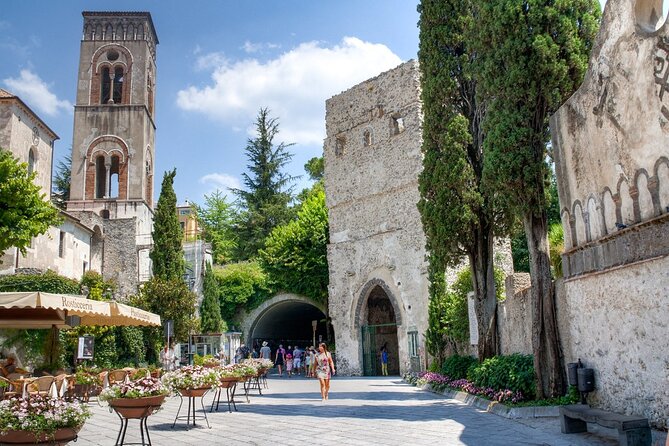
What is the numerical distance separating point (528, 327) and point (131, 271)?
26579mm

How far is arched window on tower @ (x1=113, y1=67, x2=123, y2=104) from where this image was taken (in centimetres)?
4244

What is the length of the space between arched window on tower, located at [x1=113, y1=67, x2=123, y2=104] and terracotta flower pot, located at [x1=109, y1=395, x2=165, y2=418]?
3912 centimetres

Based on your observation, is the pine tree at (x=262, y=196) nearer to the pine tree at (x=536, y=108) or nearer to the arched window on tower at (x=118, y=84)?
the arched window on tower at (x=118, y=84)

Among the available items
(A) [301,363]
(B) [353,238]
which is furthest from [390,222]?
(A) [301,363]

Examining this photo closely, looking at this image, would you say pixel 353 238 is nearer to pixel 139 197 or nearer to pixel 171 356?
pixel 171 356

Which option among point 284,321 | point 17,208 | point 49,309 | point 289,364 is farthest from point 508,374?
point 284,321

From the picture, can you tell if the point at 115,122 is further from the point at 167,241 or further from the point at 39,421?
the point at 39,421

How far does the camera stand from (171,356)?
75.0 ft

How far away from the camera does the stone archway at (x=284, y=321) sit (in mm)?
32438

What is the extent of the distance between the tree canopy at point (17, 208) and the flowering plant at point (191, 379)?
6516 mm

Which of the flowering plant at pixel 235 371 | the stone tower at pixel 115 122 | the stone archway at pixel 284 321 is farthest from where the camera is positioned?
the stone tower at pixel 115 122

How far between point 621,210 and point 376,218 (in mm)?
18344

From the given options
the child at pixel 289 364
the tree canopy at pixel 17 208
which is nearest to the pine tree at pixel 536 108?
the tree canopy at pixel 17 208

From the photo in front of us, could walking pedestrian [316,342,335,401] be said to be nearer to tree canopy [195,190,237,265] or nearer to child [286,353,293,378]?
child [286,353,293,378]
